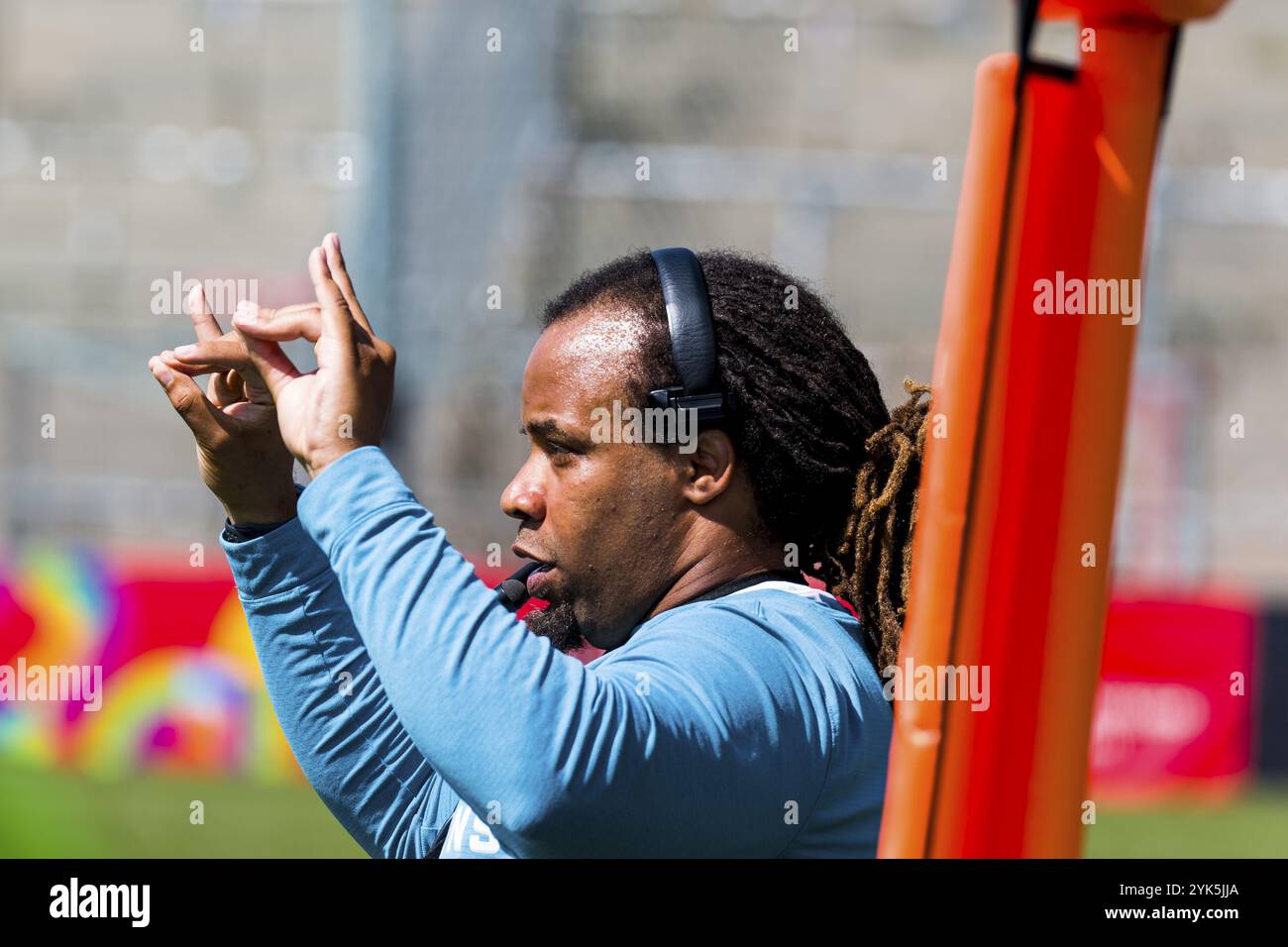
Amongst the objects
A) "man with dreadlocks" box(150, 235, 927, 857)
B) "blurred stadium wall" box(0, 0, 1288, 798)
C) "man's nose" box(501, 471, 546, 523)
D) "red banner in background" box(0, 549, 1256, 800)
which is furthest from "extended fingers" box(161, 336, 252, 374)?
"blurred stadium wall" box(0, 0, 1288, 798)

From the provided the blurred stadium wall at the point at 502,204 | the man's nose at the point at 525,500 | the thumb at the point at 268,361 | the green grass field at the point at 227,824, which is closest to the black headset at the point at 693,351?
Answer: the man's nose at the point at 525,500

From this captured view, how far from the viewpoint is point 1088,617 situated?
41.1 inches

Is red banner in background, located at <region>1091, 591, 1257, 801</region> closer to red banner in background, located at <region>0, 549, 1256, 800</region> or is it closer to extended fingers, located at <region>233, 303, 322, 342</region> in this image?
red banner in background, located at <region>0, 549, 1256, 800</region>

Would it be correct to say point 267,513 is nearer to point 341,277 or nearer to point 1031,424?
point 341,277

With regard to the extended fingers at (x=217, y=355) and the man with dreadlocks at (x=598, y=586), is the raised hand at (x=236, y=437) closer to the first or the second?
the man with dreadlocks at (x=598, y=586)

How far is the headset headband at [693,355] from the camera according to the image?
1789 mm

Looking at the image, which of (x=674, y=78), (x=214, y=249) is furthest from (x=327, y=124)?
(x=674, y=78)

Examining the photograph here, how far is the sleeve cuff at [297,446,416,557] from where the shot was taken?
151 centimetres

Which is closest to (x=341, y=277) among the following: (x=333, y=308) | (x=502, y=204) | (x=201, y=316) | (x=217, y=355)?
(x=333, y=308)

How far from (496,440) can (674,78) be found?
15.5 ft

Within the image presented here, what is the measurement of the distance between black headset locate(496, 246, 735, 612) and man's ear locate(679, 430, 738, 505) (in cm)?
4

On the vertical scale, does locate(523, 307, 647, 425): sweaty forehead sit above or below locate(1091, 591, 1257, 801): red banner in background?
above

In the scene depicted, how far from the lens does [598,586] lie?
6.16 ft
